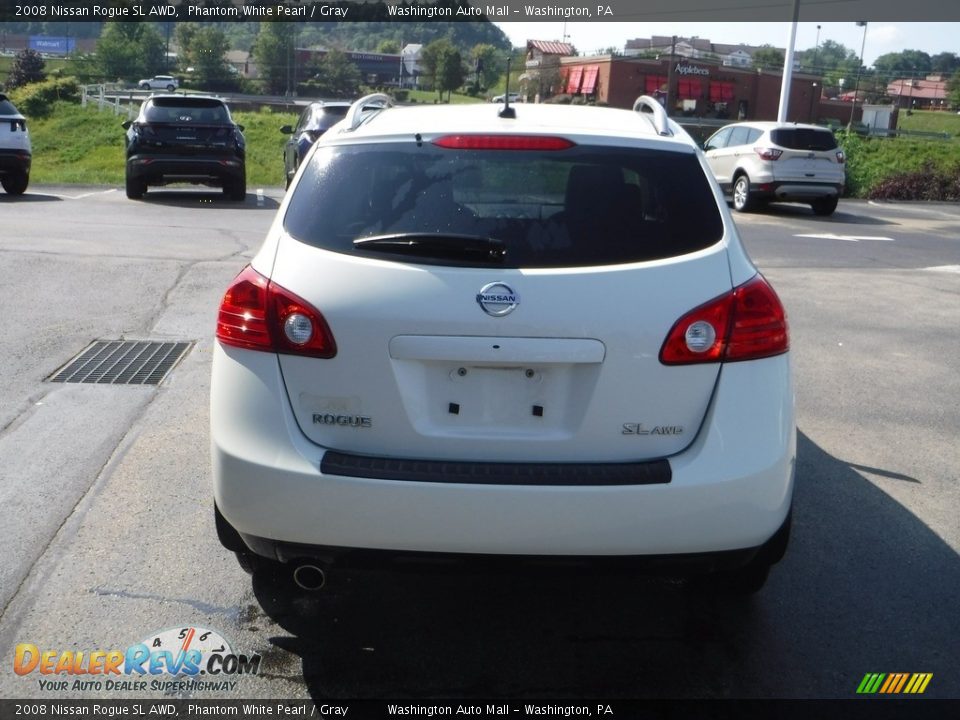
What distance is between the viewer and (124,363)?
275 inches

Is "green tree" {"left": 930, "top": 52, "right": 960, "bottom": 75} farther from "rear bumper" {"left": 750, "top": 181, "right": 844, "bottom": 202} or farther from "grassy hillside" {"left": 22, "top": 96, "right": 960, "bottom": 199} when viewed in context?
"rear bumper" {"left": 750, "top": 181, "right": 844, "bottom": 202}

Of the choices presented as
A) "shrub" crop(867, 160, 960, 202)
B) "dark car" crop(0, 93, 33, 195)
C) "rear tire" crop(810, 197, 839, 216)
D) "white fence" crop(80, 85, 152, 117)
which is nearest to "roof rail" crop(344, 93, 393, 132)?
"dark car" crop(0, 93, 33, 195)

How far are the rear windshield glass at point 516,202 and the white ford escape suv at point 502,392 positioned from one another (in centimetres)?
1

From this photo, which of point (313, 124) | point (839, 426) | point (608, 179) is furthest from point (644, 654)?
point (313, 124)

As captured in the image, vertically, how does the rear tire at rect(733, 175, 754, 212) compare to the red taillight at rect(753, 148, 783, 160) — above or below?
below

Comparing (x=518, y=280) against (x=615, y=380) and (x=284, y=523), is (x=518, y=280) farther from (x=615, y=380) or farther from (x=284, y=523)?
(x=284, y=523)

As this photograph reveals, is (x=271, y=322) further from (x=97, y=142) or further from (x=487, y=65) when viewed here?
(x=97, y=142)

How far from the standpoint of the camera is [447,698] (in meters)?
3.22

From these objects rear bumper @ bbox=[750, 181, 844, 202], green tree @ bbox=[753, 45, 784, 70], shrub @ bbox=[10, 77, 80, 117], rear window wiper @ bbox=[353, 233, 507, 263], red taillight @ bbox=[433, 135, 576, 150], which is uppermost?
green tree @ bbox=[753, 45, 784, 70]

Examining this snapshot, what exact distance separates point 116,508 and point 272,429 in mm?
1773

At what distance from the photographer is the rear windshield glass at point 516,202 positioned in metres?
3.24

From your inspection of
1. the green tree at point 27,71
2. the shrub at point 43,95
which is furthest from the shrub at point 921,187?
the green tree at point 27,71

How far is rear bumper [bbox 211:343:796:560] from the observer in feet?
9.98

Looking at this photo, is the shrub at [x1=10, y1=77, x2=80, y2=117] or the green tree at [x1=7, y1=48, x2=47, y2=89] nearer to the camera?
the shrub at [x1=10, y1=77, x2=80, y2=117]
